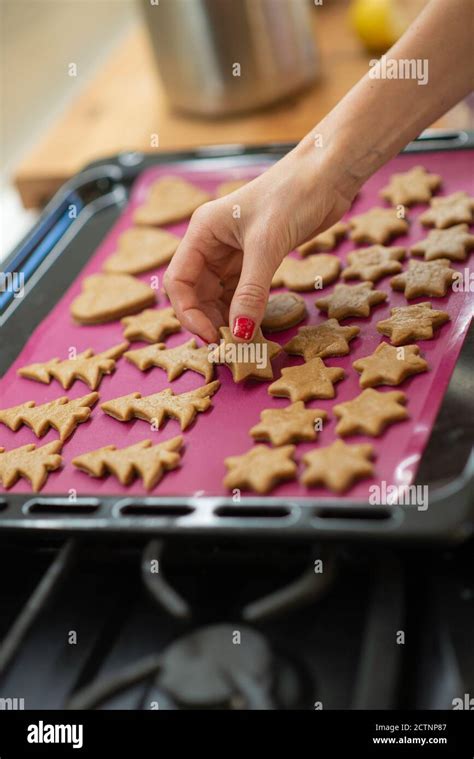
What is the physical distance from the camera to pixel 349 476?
1244 millimetres

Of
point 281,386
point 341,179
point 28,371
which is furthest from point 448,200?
point 28,371

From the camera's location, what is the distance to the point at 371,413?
135cm

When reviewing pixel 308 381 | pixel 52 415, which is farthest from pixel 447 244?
pixel 52 415

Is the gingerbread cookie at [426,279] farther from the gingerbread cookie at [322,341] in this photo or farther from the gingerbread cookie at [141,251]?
the gingerbread cookie at [141,251]

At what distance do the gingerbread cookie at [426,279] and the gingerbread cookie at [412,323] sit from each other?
48 millimetres

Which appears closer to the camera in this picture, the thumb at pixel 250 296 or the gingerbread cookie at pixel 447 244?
the thumb at pixel 250 296

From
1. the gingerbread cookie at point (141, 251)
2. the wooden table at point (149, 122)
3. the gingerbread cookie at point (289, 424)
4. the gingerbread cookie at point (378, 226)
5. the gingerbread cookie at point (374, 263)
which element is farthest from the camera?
the wooden table at point (149, 122)

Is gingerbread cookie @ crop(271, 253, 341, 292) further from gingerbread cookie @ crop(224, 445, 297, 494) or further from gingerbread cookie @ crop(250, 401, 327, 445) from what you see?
gingerbread cookie @ crop(224, 445, 297, 494)

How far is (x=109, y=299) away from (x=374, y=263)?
0.57 m

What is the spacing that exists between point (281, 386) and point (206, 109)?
1.39m

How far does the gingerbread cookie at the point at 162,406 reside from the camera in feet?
4.91

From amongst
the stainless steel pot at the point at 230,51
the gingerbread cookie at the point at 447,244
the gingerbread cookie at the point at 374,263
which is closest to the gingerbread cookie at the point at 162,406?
the gingerbread cookie at the point at 374,263

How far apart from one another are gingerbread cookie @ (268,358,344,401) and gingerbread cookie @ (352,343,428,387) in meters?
0.05
